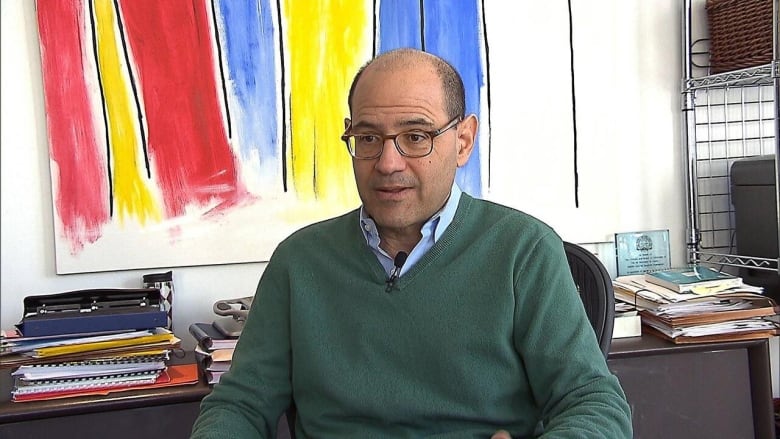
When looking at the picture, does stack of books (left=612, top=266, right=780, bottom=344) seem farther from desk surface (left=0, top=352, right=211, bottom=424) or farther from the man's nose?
desk surface (left=0, top=352, right=211, bottom=424)

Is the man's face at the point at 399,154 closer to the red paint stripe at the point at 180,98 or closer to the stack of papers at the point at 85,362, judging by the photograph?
the stack of papers at the point at 85,362

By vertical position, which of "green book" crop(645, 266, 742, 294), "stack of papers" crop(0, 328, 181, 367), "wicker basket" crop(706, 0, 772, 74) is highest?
"wicker basket" crop(706, 0, 772, 74)

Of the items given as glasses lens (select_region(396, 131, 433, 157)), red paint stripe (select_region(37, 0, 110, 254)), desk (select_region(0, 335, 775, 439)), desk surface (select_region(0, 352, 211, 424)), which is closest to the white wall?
red paint stripe (select_region(37, 0, 110, 254))

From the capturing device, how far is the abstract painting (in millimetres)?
1992

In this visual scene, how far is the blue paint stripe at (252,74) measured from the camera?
2080 mm

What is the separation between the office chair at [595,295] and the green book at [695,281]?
1.95ft

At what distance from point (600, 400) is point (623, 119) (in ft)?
4.47

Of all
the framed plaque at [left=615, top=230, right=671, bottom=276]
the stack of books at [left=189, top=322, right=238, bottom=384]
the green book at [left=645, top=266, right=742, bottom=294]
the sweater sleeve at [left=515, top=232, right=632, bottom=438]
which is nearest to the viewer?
the sweater sleeve at [left=515, top=232, right=632, bottom=438]

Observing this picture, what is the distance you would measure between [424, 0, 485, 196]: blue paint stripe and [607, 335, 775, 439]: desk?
0.62 m

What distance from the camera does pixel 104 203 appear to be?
6.59 feet

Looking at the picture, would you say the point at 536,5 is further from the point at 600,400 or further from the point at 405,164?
the point at 600,400

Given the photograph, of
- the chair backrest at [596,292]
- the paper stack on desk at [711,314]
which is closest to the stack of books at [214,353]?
the chair backrest at [596,292]

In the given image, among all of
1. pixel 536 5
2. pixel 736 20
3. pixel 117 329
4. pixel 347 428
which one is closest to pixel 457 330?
pixel 347 428

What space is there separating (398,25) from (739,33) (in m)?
0.96
